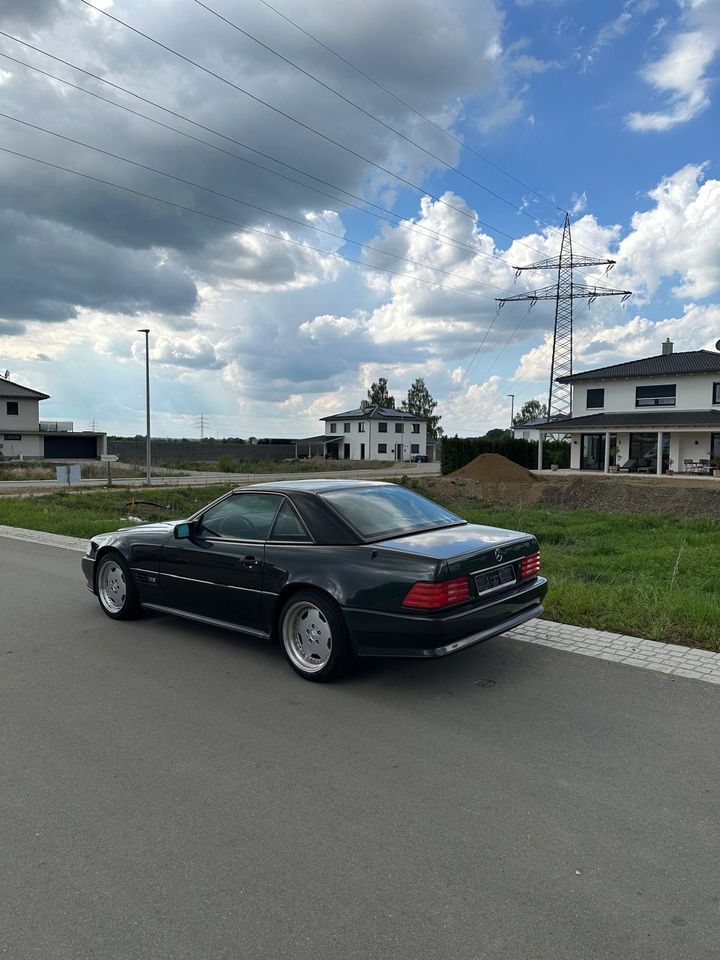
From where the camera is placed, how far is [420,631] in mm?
4629

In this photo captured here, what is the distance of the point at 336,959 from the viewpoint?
2.38 m

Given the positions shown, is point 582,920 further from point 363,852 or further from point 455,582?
point 455,582

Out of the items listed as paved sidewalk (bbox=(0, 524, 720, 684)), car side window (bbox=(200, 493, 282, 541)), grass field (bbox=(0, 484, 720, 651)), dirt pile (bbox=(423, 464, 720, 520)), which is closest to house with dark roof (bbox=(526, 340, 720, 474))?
dirt pile (bbox=(423, 464, 720, 520))

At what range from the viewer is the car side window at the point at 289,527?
5411 mm

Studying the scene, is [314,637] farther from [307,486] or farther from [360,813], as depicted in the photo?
[360,813]

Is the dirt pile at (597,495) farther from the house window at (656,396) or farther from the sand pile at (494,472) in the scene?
the house window at (656,396)

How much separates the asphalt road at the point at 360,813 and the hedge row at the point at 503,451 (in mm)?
42990

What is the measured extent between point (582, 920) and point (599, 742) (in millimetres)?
1621

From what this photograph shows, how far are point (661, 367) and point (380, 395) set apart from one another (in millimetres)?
62884

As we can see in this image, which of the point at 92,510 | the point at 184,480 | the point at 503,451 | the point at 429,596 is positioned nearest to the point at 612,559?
the point at 429,596

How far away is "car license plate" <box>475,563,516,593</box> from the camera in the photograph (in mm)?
5036

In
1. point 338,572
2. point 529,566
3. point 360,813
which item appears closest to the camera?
point 360,813

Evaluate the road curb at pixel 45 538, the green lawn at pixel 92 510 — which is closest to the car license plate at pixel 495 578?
the green lawn at pixel 92 510

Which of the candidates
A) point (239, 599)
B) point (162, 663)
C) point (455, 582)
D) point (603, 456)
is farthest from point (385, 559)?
point (603, 456)
